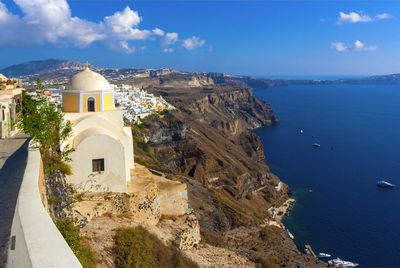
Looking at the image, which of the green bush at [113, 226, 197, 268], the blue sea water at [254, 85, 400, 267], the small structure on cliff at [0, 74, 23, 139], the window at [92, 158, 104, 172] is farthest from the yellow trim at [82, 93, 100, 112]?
the blue sea water at [254, 85, 400, 267]

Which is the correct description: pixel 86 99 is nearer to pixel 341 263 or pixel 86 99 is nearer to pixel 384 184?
pixel 341 263

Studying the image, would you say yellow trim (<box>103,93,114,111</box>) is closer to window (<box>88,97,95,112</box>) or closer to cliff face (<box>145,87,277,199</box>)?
window (<box>88,97,95,112</box>)

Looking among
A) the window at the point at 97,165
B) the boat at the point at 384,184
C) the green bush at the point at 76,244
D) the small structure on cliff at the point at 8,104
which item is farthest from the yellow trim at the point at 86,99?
the boat at the point at 384,184

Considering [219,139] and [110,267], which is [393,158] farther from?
[110,267]

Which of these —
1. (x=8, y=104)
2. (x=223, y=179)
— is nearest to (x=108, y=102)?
(x=8, y=104)

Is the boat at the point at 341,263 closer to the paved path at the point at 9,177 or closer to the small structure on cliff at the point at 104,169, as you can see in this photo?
the small structure on cliff at the point at 104,169
